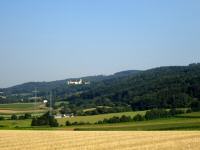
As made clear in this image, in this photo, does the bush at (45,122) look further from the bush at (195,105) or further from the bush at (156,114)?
the bush at (195,105)

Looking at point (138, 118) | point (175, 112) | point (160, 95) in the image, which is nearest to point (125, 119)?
point (138, 118)

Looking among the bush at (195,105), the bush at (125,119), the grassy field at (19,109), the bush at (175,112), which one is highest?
the grassy field at (19,109)

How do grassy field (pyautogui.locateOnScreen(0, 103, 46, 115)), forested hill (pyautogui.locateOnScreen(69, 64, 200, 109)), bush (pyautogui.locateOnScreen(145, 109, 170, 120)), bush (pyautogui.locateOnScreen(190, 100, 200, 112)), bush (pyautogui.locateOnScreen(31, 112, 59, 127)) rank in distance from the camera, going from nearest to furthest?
bush (pyautogui.locateOnScreen(31, 112, 59, 127))
bush (pyautogui.locateOnScreen(145, 109, 170, 120))
bush (pyautogui.locateOnScreen(190, 100, 200, 112))
forested hill (pyautogui.locateOnScreen(69, 64, 200, 109))
grassy field (pyautogui.locateOnScreen(0, 103, 46, 115))

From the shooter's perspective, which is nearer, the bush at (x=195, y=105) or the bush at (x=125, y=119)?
the bush at (x=125, y=119)

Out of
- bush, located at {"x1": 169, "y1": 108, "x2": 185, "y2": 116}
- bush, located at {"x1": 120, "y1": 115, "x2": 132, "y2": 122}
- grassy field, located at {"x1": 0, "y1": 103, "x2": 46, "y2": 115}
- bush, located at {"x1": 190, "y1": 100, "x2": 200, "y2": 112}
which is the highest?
grassy field, located at {"x1": 0, "y1": 103, "x2": 46, "y2": 115}

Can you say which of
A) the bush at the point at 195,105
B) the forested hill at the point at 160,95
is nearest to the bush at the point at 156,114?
the bush at the point at 195,105

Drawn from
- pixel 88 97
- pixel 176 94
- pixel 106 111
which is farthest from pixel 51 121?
pixel 88 97

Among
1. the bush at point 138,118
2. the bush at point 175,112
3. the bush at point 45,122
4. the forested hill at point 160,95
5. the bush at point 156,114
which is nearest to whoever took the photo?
the bush at point 138,118

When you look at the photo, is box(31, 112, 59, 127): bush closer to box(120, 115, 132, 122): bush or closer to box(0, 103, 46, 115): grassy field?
box(120, 115, 132, 122): bush

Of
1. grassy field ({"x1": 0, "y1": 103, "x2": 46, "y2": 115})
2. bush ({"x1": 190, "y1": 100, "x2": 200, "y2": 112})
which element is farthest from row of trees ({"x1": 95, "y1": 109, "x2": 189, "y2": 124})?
grassy field ({"x1": 0, "y1": 103, "x2": 46, "y2": 115})

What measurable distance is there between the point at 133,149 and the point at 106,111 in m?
74.6

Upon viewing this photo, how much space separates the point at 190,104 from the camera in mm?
92188

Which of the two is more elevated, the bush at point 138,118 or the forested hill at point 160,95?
the forested hill at point 160,95

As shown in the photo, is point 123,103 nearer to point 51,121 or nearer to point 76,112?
point 76,112
